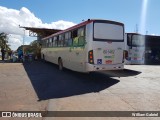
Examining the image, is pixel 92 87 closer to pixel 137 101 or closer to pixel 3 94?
pixel 137 101

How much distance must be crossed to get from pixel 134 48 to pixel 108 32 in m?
12.6

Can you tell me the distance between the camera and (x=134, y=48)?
78.7 ft

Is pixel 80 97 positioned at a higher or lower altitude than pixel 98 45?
lower

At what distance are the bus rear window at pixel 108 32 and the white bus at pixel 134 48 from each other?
11.3 m

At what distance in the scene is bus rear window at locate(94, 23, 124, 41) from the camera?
38.7 feet

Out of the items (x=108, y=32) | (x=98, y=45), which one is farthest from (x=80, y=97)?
(x=108, y=32)

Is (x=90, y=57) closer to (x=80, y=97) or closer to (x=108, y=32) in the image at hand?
(x=108, y=32)

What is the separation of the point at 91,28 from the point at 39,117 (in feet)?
21.2

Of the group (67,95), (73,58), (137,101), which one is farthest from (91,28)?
(137,101)

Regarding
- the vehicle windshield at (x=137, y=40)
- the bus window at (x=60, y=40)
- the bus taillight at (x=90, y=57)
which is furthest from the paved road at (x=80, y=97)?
the vehicle windshield at (x=137, y=40)

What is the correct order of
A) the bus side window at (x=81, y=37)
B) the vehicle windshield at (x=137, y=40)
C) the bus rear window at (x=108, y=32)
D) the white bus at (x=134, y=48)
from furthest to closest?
the vehicle windshield at (x=137, y=40)
the white bus at (x=134, y=48)
the bus side window at (x=81, y=37)
the bus rear window at (x=108, y=32)

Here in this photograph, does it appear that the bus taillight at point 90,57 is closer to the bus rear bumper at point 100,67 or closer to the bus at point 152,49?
the bus rear bumper at point 100,67

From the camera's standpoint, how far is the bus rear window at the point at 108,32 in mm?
11789

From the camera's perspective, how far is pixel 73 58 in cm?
1405
